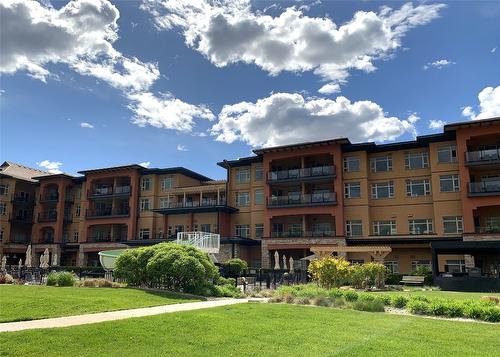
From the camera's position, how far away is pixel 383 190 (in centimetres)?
4100

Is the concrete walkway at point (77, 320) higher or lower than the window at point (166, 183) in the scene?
lower

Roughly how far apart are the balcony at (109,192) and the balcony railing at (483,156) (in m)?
35.8

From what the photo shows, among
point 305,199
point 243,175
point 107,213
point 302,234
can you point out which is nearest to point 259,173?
point 243,175

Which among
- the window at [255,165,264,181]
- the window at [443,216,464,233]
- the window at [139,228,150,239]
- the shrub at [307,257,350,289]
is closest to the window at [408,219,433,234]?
the window at [443,216,464,233]

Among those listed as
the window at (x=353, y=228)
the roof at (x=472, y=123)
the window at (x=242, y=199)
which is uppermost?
the roof at (x=472, y=123)

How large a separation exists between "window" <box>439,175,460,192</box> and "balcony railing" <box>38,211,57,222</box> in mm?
45688

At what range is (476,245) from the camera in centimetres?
2878

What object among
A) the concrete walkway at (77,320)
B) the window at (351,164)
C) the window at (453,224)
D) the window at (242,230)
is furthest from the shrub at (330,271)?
the window at (242,230)

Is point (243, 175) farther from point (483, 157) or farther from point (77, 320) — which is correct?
point (77, 320)

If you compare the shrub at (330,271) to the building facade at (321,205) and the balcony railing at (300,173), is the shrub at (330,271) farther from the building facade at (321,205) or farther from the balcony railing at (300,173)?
the balcony railing at (300,173)

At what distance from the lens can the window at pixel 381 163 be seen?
41094 mm

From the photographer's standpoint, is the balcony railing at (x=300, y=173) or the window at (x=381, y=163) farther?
the balcony railing at (x=300, y=173)

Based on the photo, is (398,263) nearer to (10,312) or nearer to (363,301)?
(363,301)

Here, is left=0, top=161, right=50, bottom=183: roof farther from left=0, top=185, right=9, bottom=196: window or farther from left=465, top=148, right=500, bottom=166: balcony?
left=465, top=148, right=500, bottom=166: balcony
